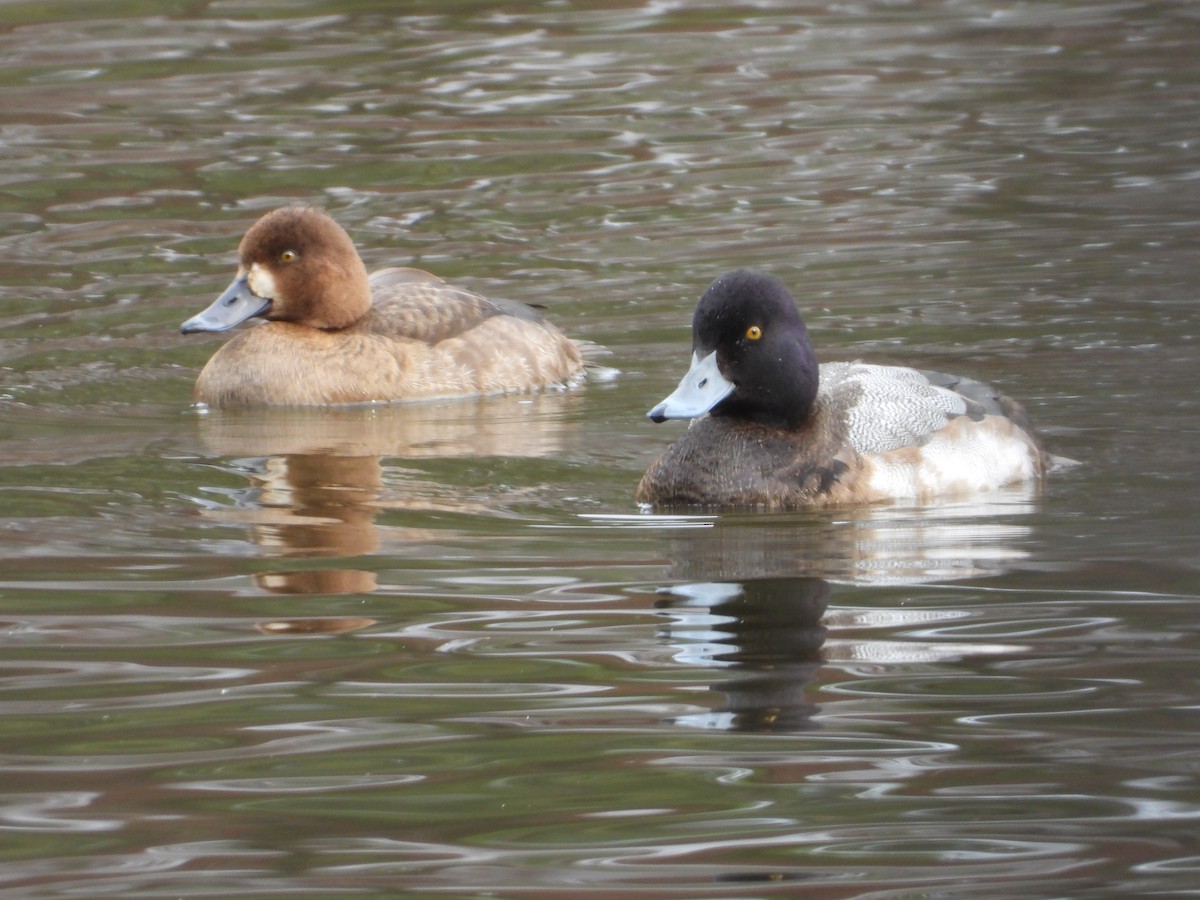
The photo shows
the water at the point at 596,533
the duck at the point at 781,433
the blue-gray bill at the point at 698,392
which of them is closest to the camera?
the water at the point at 596,533

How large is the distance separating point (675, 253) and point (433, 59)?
6.70 meters

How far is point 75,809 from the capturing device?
5.08 meters

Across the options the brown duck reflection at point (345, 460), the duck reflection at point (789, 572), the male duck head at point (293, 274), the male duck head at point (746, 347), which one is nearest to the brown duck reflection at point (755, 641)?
the duck reflection at point (789, 572)

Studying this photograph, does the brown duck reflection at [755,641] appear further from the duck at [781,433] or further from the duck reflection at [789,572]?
the duck at [781,433]

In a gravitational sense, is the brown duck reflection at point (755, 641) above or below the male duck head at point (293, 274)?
below

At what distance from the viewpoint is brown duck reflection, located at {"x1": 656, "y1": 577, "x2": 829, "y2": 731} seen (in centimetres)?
562

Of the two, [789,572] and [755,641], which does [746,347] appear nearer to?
[789,572]

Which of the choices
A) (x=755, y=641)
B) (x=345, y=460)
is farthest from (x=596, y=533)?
(x=345, y=460)

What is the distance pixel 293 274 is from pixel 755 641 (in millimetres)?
6003

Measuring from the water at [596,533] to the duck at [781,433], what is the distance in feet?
0.57

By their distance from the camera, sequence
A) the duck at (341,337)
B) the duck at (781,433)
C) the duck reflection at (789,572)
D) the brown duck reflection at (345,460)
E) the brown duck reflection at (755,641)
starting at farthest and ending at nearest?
the duck at (341,337)
the duck at (781,433)
the brown duck reflection at (345,460)
the duck reflection at (789,572)
the brown duck reflection at (755,641)

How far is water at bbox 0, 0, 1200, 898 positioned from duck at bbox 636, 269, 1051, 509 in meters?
0.17

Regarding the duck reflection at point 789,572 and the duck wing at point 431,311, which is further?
the duck wing at point 431,311

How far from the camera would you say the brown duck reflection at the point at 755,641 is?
562 cm
